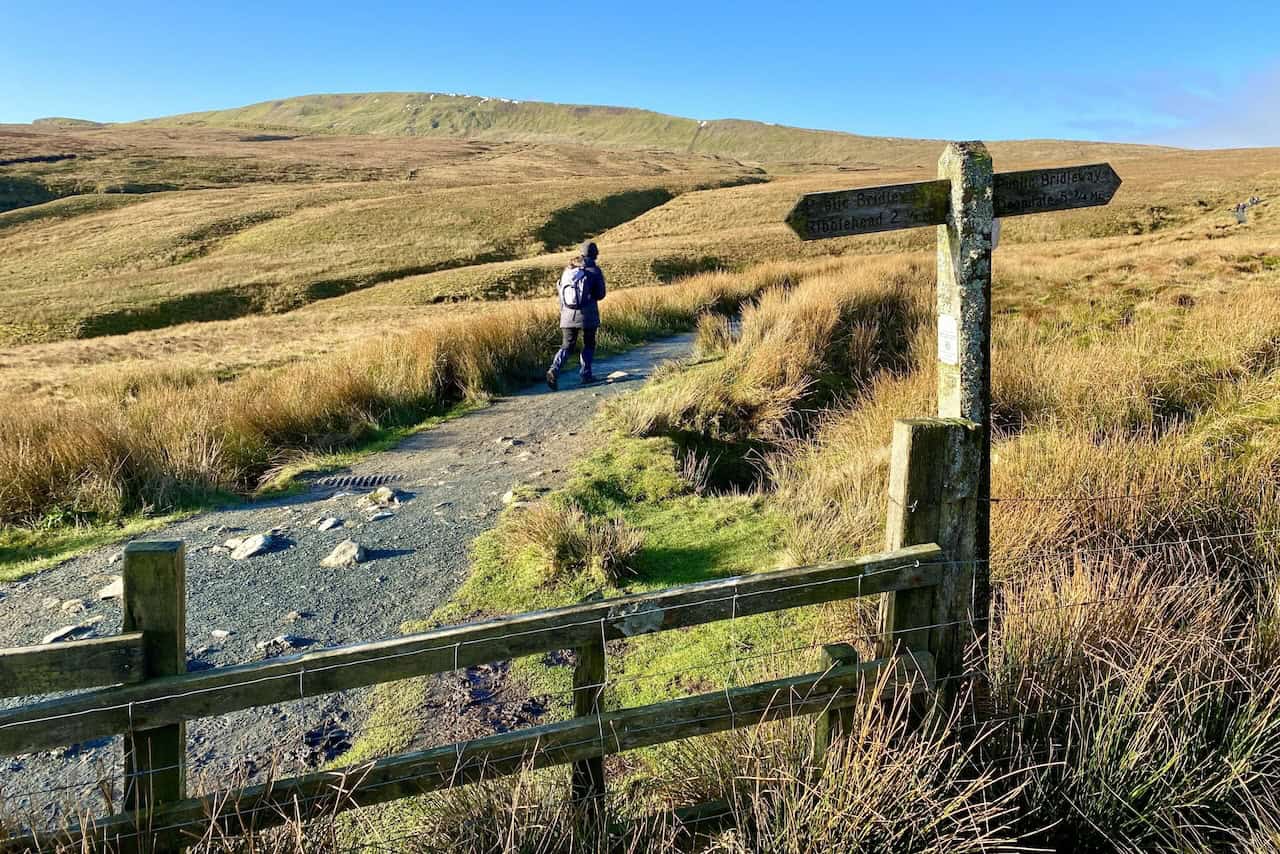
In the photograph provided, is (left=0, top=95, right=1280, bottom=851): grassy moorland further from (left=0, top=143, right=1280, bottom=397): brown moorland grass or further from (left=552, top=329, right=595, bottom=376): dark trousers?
(left=552, top=329, right=595, bottom=376): dark trousers

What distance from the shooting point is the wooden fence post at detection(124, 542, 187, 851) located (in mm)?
2215

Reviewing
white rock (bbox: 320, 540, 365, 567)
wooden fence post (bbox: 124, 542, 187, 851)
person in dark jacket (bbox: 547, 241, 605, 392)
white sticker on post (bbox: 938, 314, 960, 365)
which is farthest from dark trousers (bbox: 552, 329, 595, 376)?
wooden fence post (bbox: 124, 542, 187, 851)

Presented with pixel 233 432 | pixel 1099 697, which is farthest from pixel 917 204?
pixel 233 432

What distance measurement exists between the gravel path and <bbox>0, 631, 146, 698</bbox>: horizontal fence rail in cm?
79

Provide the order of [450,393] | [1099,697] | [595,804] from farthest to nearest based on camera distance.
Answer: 1. [450,393]
2. [1099,697]
3. [595,804]

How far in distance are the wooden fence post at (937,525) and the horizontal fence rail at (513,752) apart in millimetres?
136

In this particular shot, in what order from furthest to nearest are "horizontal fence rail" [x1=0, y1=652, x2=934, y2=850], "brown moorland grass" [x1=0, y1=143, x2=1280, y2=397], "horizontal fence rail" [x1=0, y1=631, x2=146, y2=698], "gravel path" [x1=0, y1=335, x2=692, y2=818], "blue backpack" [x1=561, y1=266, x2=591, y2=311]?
1. "brown moorland grass" [x1=0, y1=143, x2=1280, y2=397]
2. "blue backpack" [x1=561, y1=266, x2=591, y2=311]
3. "gravel path" [x1=0, y1=335, x2=692, y2=818]
4. "horizontal fence rail" [x1=0, y1=652, x2=934, y2=850]
5. "horizontal fence rail" [x1=0, y1=631, x2=146, y2=698]

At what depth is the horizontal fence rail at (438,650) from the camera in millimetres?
2189

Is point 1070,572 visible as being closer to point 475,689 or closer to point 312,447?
point 475,689

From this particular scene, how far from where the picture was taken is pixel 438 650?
A: 7.97 feet

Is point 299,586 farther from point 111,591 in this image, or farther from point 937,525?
point 937,525

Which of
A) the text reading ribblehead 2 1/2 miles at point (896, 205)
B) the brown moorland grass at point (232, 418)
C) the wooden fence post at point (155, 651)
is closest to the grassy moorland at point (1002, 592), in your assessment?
the wooden fence post at point (155, 651)

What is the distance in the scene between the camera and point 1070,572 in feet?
14.4

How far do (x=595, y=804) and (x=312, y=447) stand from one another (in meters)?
7.22
